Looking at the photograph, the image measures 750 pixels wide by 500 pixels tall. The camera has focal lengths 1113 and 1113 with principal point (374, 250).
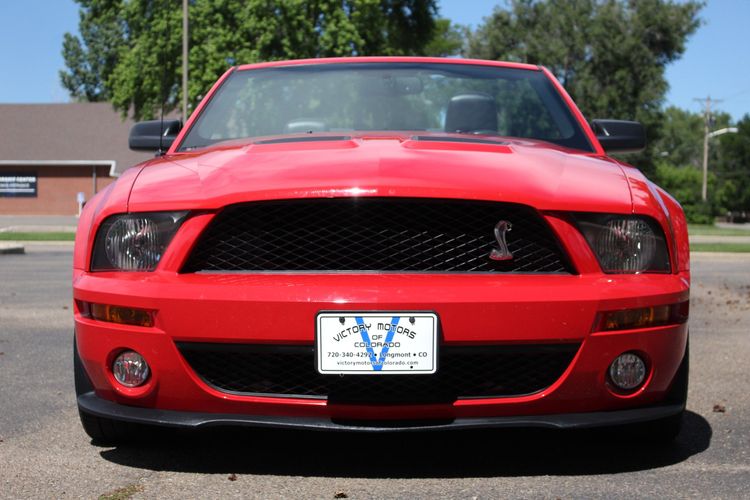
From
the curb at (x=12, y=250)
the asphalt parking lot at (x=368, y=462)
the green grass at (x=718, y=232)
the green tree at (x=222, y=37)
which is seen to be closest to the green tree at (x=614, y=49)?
the green grass at (x=718, y=232)

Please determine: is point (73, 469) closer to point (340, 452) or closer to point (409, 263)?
point (340, 452)

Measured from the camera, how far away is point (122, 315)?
3.54 meters

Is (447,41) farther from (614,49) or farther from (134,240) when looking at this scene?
(134,240)

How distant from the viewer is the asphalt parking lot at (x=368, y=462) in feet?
11.4

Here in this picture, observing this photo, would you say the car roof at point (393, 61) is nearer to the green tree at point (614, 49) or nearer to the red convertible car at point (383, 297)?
the red convertible car at point (383, 297)

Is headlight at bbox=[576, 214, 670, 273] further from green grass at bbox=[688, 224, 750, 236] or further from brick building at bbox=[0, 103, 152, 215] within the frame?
brick building at bbox=[0, 103, 152, 215]

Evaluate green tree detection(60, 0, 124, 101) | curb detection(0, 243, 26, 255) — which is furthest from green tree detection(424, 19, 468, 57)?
curb detection(0, 243, 26, 255)

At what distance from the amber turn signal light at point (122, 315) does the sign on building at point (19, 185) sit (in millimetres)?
57858

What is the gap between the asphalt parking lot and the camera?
3.47 metres

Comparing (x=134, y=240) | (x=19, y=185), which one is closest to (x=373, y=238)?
(x=134, y=240)

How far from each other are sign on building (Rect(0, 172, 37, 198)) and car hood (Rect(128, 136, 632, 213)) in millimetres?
57555

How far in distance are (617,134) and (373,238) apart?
200cm

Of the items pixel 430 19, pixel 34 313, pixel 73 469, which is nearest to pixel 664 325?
pixel 73 469

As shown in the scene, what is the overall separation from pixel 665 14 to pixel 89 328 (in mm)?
48935
